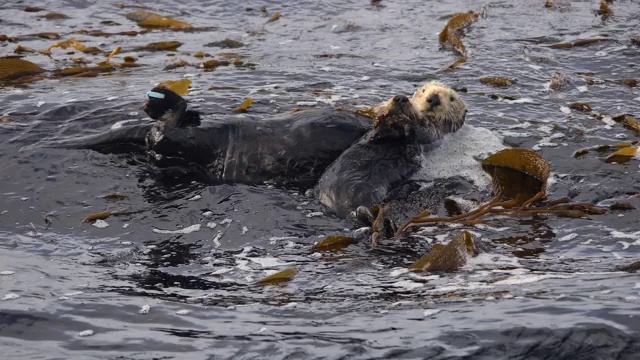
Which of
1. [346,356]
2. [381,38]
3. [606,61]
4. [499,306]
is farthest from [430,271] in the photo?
[381,38]

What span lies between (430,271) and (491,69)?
3.95 meters

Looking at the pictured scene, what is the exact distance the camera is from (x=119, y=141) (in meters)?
5.84

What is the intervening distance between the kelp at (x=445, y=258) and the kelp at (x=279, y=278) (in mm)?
553

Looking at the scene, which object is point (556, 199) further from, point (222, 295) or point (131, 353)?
point (131, 353)

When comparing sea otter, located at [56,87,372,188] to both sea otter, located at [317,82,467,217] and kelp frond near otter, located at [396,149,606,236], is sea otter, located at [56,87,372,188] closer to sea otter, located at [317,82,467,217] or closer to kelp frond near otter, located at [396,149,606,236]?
sea otter, located at [317,82,467,217]

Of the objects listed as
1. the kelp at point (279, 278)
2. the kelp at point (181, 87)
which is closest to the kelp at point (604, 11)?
the kelp at point (181, 87)

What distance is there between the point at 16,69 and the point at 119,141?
199 cm

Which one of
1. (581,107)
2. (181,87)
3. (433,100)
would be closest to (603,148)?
(581,107)

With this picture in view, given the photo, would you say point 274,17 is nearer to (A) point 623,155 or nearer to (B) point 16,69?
(B) point 16,69

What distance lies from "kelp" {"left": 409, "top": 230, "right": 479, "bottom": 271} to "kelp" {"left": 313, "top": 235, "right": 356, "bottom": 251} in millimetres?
470

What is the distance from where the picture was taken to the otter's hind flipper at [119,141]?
19.1 feet

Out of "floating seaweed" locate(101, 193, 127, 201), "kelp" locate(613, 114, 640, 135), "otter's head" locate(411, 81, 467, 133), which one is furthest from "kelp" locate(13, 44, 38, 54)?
"kelp" locate(613, 114, 640, 135)

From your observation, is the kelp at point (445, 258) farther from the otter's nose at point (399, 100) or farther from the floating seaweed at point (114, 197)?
the floating seaweed at point (114, 197)

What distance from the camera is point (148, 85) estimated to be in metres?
7.25
